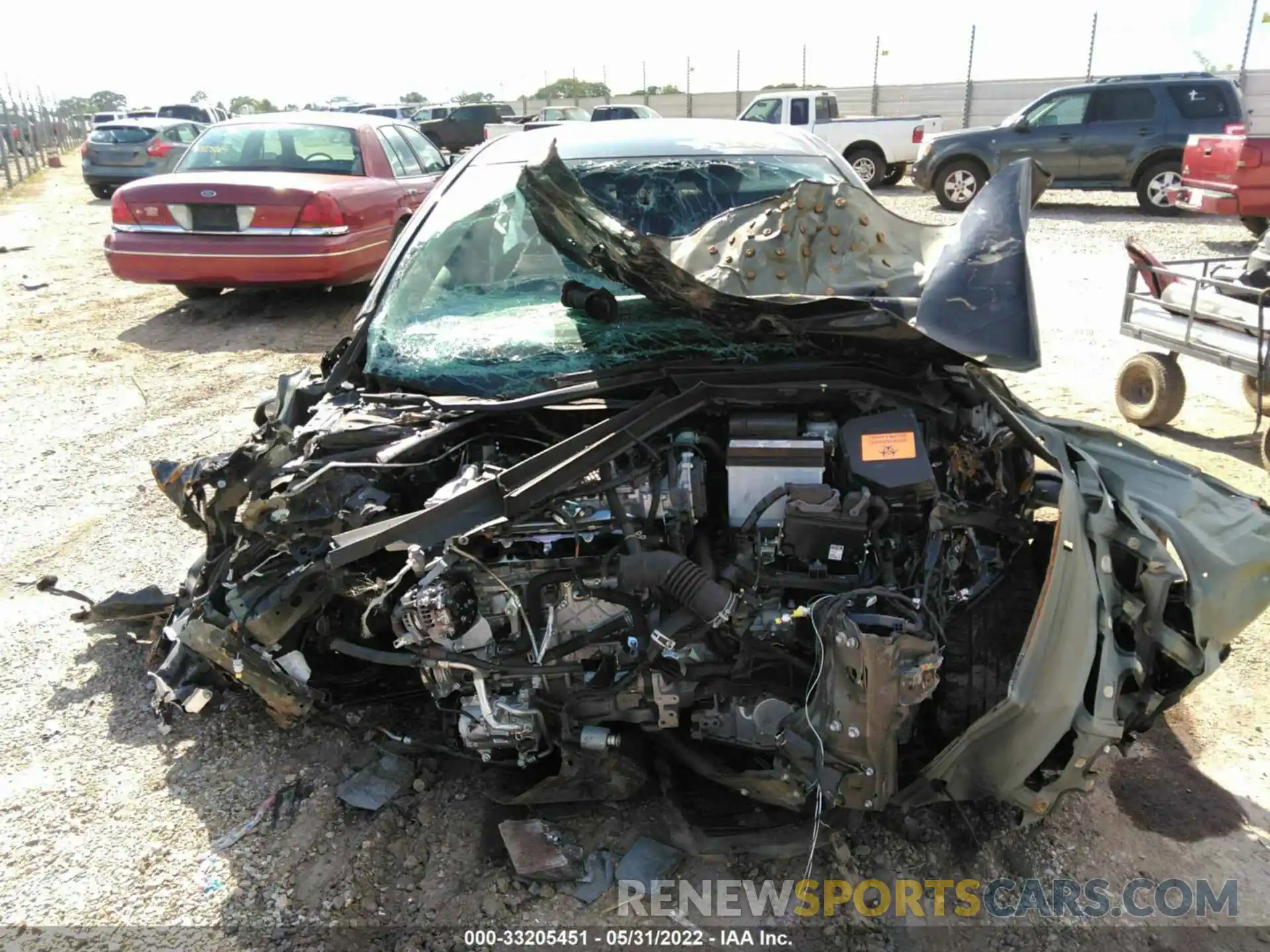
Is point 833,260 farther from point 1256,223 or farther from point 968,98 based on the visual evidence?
point 968,98

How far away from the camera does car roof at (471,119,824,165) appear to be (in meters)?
3.84

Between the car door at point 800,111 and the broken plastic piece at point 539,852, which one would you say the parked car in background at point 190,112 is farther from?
the broken plastic piece at point 539,852

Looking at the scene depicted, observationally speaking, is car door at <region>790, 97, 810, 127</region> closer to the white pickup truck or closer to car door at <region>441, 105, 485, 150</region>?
the white pickup truck

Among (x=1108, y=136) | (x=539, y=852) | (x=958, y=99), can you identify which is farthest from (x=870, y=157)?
(x=539, y=852)

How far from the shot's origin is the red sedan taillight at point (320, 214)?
741cm

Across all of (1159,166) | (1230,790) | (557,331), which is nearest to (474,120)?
(1159,166)

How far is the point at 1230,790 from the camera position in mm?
2787

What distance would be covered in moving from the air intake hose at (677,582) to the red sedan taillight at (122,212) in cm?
730

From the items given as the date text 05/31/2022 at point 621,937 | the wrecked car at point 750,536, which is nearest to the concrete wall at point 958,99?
the wrecked car at point 750,536

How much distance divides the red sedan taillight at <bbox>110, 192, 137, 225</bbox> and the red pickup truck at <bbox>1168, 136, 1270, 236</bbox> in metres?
11.0

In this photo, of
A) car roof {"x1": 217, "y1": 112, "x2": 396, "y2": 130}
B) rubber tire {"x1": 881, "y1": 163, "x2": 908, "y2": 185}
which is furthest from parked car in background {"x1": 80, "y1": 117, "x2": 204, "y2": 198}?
rubber tire {"x1": 881, "y1": 163, "x2": 908, "y2": 185}

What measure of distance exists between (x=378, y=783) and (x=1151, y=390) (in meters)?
5.40

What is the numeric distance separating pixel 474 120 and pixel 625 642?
21965mm

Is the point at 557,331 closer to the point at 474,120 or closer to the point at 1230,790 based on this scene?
the point at 1230,790
